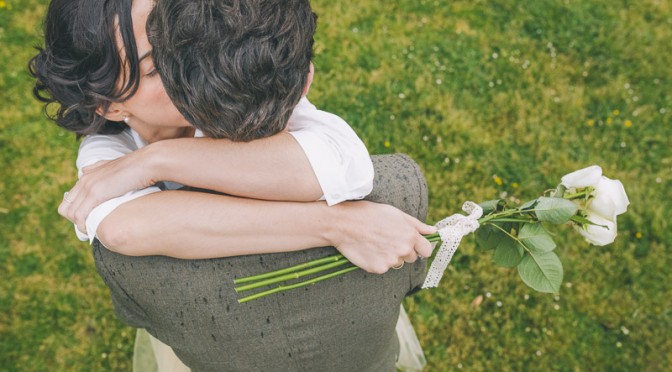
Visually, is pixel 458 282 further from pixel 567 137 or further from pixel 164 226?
pixel 164 226

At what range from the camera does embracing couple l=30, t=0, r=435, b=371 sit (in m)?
1.35

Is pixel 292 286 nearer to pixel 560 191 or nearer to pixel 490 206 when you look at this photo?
pixel 490 206

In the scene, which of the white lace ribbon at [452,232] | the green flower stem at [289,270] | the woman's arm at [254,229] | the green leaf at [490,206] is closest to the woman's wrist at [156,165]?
the woman's arm at [254,229]

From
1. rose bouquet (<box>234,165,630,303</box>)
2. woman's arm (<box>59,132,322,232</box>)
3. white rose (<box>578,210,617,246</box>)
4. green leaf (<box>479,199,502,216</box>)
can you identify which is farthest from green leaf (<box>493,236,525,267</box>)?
woman's arm (<box>59,132,322,232</box>)

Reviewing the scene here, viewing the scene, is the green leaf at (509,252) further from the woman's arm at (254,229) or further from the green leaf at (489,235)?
the woman's arm at (254,229)

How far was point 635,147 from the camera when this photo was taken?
4.04 m

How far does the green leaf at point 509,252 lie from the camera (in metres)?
1.77

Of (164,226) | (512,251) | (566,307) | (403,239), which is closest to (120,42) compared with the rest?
(164,226)

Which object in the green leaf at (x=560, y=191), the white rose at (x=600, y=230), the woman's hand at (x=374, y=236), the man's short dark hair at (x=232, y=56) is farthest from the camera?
the green leaf at (x=560, y=191)

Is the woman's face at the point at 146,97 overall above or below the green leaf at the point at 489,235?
above

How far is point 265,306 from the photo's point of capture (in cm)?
152

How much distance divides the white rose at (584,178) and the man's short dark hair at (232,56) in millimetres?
891

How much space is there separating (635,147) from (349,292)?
11.1 feet

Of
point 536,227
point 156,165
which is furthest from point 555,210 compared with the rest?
point 156,165
